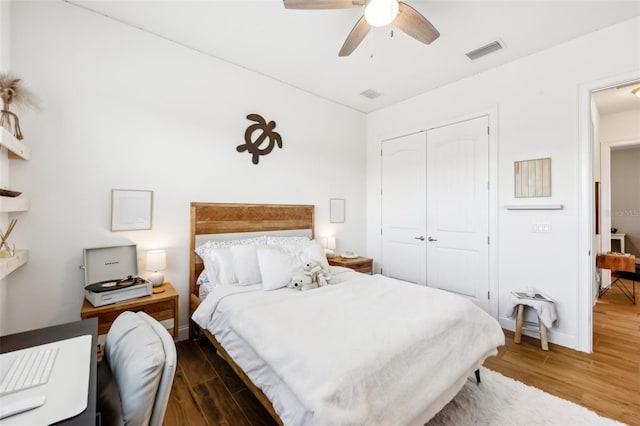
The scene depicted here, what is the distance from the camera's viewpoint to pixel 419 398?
1.43m

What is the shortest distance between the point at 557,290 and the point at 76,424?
12.1ft

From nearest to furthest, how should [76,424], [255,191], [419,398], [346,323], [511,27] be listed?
[76,424] → [419,398] → [346,323] → [511,27] → [255,191]

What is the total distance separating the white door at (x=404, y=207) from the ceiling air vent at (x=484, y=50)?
1122 millimetres

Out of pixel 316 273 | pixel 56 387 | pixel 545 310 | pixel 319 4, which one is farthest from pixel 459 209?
pixel 56 387

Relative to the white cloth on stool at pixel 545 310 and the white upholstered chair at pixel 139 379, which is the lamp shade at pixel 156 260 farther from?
the white cloth on stool at pixel 545 310

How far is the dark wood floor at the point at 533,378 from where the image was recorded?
185 centimetres

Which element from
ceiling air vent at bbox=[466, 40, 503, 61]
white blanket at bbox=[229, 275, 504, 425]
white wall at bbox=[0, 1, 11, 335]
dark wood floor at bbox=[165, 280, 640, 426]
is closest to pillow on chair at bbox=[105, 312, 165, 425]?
white blanket at bbox=[229, 275, 504, 425]

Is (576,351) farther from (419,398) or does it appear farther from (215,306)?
(215,306)

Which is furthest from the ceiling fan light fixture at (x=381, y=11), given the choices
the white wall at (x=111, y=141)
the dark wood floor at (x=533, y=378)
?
the dark wood floor at (x=533, y=378)

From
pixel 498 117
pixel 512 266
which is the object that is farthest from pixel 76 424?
pixel 498 117

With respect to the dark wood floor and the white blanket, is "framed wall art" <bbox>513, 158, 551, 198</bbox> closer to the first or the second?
the dark wood floor

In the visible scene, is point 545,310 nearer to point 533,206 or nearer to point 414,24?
point 533,206

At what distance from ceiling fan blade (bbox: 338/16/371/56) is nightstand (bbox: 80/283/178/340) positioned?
253 cm

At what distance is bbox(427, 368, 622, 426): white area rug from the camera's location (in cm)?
176
